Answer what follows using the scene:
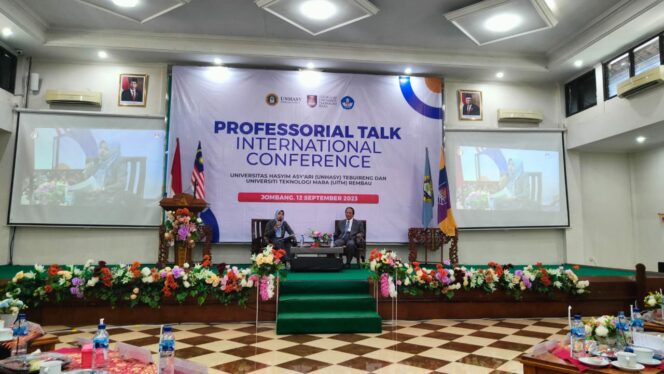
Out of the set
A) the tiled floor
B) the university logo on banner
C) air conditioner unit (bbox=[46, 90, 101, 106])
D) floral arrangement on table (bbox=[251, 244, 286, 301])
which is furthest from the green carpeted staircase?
air conditioner unit (bbox=[46, 90, 101, 106])

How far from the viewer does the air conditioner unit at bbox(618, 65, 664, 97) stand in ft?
19.8

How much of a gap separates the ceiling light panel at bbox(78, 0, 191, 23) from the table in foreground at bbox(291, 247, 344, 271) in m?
3.76

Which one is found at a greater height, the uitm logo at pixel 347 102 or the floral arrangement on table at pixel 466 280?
the uitm logo at pixel 347 102

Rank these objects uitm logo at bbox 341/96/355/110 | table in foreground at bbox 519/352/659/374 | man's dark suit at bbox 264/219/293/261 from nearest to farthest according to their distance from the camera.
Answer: table in foreground at bbox 519/352/659/374, man's dark suit at bbox 264/219/293/261, uitm logo at bbox 341/96/355/110

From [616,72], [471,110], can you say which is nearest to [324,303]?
[471,110]

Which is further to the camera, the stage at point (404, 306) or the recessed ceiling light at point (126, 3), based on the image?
the recessed ceiling light at point (126, 3)

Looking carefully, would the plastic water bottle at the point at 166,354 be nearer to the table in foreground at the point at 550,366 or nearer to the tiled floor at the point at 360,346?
the tiled floor at the point at 360,346

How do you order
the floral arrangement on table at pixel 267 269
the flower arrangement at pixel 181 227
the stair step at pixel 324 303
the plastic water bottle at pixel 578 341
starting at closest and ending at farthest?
the plastic water bottle at pixel 578 341 → the floral arrangement on table at pixel 267 269 → the stair step at pixel 324 303 → the flower arrangement at pixel 181 227

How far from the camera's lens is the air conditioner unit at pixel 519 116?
8.19m

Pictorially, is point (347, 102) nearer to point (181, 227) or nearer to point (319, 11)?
point (319, 11)

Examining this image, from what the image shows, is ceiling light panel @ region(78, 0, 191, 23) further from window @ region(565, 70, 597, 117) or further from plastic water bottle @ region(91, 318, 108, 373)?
window @ region(565, 70, 597, 117)

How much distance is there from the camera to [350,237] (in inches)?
278

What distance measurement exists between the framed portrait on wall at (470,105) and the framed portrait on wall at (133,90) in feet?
18.8

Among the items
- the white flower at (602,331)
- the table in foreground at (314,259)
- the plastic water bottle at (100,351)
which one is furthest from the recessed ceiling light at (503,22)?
the plastic water bottle at (100,351)
